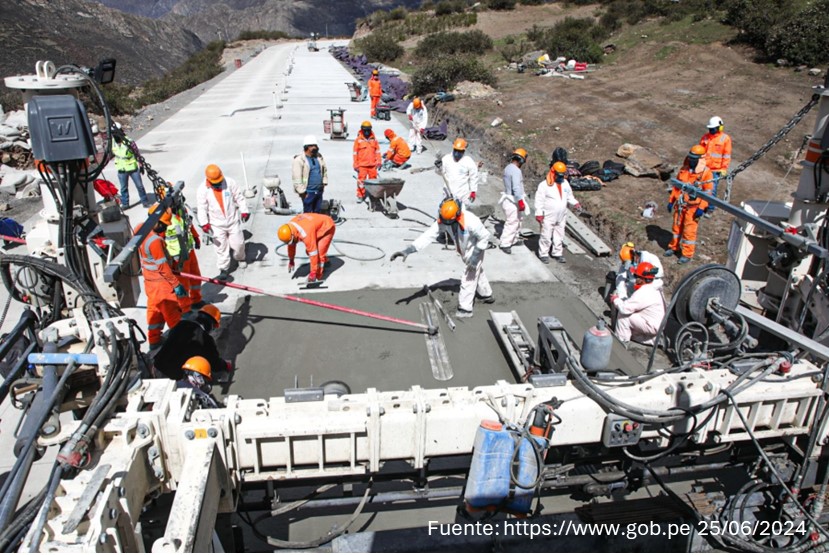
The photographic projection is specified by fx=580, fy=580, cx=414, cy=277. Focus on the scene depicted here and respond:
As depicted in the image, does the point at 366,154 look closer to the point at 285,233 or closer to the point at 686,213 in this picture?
the point at 285,233

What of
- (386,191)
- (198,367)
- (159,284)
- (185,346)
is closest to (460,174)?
(386,191)

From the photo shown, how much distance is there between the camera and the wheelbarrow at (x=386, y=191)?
11.4 metres

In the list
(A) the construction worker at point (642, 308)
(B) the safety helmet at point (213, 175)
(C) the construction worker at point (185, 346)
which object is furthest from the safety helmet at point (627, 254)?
(B) the safety helmet at point (213, 175)

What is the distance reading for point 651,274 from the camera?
7.05m

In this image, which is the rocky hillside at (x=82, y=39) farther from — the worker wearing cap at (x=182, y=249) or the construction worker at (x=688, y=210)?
the construction worker at (x=688, y=210)

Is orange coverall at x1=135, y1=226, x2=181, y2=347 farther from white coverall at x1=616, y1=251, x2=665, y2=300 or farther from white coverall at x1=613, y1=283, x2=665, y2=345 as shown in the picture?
white coverall at x1=616, y1=251, x2=665, y2=300

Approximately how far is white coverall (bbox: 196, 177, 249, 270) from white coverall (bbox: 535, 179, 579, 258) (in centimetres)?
485

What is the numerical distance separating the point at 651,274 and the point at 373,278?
416cm

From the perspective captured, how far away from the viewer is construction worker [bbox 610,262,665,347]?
23.3ft

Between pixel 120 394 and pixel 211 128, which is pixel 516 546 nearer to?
pixel 120 394

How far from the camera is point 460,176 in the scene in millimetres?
10812

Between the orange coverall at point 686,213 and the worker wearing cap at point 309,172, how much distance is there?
Answer: 6.06 meters

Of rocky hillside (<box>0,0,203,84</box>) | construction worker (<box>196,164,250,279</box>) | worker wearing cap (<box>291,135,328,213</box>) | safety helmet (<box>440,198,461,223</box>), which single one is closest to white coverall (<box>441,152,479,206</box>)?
worker wearing cap (<box>291,135,328,213</box>)

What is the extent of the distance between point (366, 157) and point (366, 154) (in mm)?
A: 62
